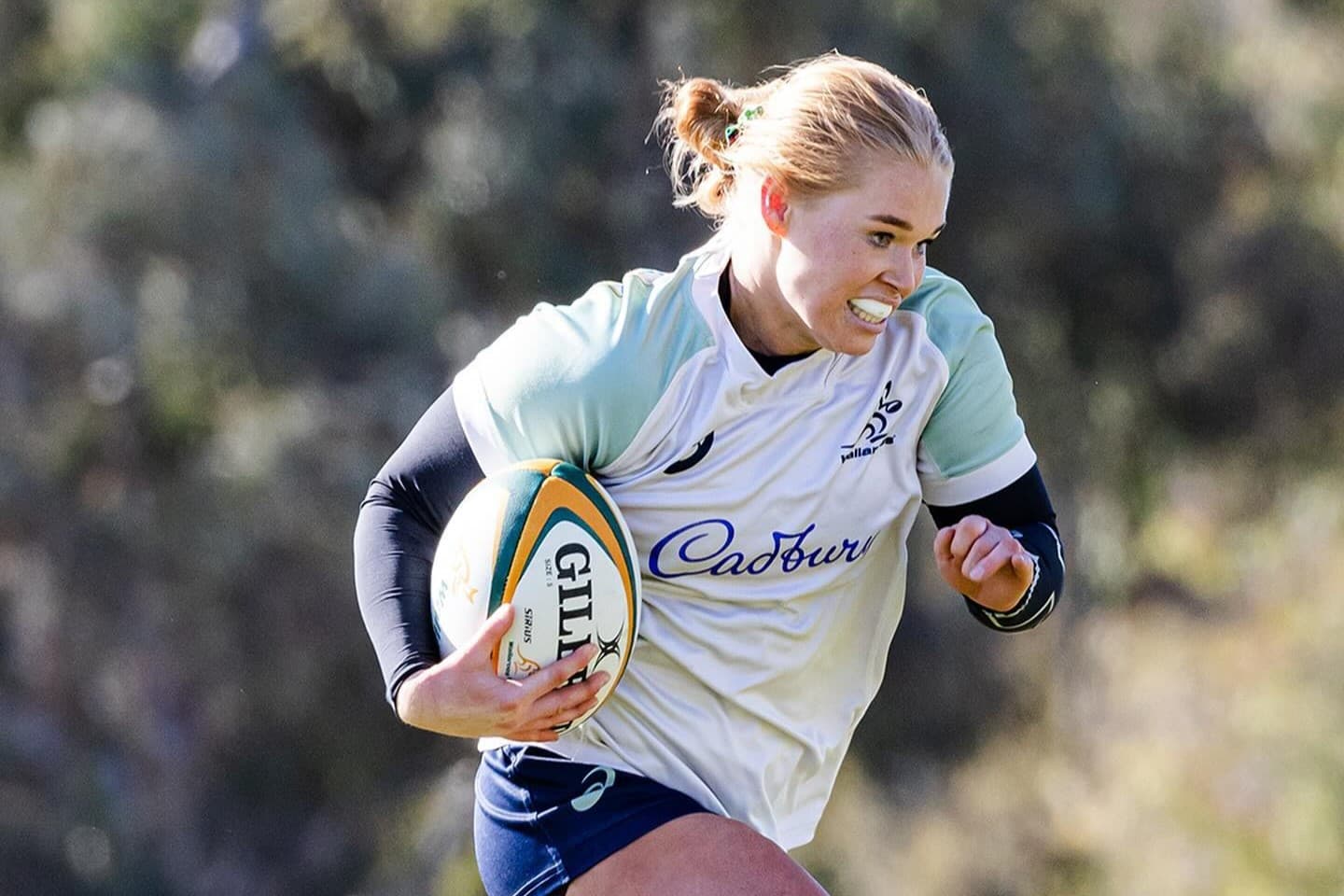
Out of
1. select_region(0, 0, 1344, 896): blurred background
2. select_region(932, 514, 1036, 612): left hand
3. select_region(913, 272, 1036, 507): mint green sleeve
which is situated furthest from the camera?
select_region(0, 0, 1344, 896): blurred background

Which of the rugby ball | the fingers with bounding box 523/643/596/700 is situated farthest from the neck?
the fingers with bounding box 523/643/596/700

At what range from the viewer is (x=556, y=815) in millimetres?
2975

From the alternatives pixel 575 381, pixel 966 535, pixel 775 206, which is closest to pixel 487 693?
pixel 575 381

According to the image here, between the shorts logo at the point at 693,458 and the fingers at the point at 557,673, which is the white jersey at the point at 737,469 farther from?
the fingers at the point at 557,673

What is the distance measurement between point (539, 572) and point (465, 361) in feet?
26.1

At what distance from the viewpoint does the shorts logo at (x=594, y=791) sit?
2961 mm

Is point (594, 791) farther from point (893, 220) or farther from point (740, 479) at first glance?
point (893, 220)

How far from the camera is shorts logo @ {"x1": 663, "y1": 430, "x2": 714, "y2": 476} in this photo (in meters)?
2.92

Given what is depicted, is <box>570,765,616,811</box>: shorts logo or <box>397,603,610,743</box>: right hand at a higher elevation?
<box>397,603,610,743</box>: right hand

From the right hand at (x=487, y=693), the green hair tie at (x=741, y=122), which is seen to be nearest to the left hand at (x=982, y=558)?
the right hand at (x=487, y=693)

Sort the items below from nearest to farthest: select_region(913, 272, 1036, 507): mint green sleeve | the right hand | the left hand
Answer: the right hand, the left hand, select_region(913, 272, 1036, 507): mint green sleeve

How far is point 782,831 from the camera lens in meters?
3.09

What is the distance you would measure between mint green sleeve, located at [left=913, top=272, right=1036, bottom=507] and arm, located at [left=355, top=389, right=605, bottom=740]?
24.1 inches

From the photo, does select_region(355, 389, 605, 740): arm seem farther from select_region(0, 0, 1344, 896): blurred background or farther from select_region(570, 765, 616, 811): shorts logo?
select_region(0, 0, 1344, 896): blurred background
